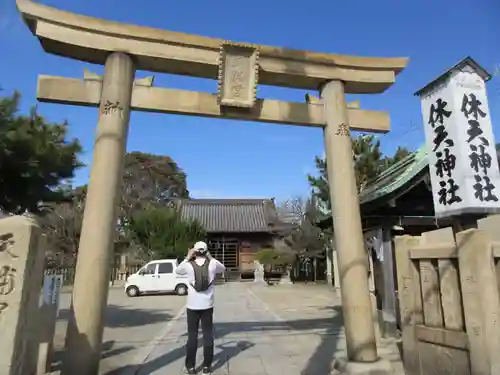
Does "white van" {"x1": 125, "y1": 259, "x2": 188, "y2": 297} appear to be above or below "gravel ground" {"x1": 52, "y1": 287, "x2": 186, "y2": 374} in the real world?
above

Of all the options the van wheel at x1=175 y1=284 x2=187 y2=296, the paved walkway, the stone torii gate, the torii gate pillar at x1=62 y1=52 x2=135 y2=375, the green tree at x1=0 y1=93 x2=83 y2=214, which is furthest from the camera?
the van wheel at x1=175 y1=284 x2=187 y2=296

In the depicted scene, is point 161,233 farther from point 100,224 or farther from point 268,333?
point 100,224

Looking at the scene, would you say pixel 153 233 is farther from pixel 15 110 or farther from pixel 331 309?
pixel 15 110

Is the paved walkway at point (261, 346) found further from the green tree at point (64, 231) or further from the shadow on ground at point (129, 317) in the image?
the green tree at point (64, 231)

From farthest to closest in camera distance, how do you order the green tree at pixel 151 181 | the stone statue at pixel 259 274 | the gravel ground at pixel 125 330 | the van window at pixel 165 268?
the green tree at pixel 151 181, the stone statue at pixel 259 274, the van window at pixel 165 268, the gravel ground at pixel 125 330

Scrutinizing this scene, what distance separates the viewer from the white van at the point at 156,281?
64.2 ft

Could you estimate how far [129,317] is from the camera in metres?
11.6

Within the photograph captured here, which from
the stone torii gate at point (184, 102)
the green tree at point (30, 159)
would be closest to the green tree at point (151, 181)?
the green tree at point (30, 159)

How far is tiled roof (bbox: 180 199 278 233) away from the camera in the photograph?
3397cm

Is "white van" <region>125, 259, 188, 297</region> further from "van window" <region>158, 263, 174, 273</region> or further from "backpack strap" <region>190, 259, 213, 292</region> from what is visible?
"backpack strap" <region>190, 259, 213, 292</region>

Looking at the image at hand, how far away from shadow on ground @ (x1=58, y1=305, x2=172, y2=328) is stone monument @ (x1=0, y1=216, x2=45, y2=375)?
258 inches

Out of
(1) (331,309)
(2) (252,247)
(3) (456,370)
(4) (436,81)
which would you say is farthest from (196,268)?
(2) (252,247)

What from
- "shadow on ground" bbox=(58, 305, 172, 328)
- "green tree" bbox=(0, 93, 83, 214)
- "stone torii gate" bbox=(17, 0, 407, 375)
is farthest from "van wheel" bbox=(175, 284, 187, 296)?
"stone torii gate" bbox=(17, 0, 407, 375)

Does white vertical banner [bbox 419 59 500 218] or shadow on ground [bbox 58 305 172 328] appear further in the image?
shadow on ground [bbox 58 305 172 328]
